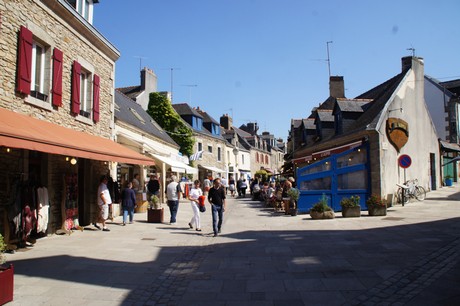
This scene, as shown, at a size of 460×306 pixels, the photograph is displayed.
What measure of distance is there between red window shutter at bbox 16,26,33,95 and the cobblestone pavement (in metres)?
3.45

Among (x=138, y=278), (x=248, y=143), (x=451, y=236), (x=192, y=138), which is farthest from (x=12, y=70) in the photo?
(x=248, y=143)

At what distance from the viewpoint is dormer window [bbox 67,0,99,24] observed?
11.4m

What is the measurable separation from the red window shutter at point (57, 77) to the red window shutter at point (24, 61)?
99 cm

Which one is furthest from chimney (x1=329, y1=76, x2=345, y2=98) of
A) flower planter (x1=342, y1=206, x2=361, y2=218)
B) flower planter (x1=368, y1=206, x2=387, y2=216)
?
flower planter (x1=342, y1=206, x2=361, y2=218)

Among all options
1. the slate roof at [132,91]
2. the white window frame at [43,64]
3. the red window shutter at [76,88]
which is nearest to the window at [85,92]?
the red window shutter at [76,88]

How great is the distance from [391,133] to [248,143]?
111 ft

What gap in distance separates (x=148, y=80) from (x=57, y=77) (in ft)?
63.7

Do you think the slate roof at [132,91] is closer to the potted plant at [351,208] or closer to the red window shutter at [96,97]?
the red window shutter at [96,97]

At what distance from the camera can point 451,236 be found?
8578 millimetres

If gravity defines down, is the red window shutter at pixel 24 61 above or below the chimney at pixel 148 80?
below

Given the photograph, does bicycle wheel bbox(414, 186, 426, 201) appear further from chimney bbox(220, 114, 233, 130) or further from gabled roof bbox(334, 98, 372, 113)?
chimney bbox(220, 114, 233, 130)

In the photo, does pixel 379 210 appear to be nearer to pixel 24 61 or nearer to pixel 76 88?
pixel 76 88

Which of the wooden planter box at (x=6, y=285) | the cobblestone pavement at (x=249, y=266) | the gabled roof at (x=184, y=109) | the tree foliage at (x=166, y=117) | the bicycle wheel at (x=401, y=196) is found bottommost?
the cobblestone pavement at (x=249, y=266)

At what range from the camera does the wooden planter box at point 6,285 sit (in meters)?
4.46
